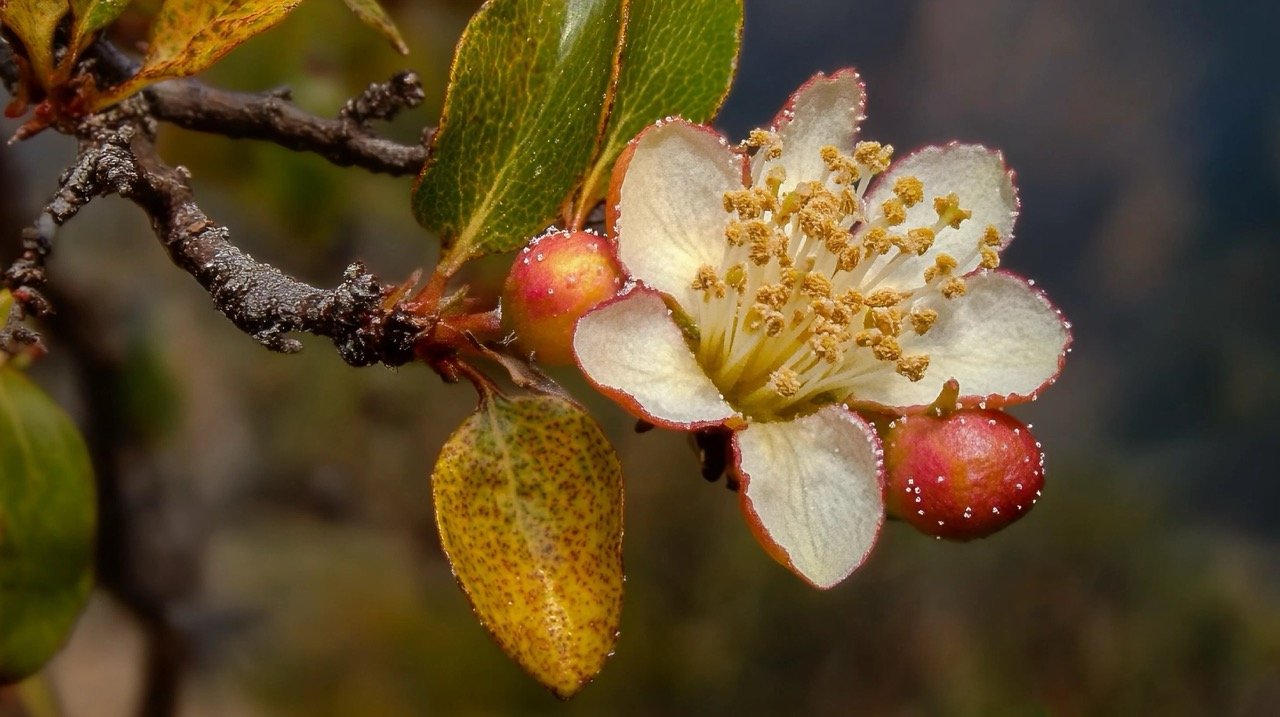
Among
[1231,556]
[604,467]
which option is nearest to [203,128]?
[604,467]

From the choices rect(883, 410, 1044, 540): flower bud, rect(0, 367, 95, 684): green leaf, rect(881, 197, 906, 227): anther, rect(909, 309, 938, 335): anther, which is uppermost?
rect(881, 197, 906, 227): anther

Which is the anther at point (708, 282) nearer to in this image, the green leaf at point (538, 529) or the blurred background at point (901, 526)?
the green leaf at point (538, 529)

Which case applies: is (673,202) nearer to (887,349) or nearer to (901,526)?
(887,349)

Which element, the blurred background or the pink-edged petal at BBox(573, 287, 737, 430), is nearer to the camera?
the pink-edged petal at BBox(573, 287, 737, 430)

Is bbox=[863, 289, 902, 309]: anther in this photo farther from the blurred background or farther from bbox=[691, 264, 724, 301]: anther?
the blurred background

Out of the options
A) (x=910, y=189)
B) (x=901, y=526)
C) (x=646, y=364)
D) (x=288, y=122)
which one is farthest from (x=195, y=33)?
(x=901, y=526)

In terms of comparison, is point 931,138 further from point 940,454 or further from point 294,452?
point 940,454

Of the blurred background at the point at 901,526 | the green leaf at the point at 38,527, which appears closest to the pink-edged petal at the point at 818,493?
the green leaf at the point at 38,527

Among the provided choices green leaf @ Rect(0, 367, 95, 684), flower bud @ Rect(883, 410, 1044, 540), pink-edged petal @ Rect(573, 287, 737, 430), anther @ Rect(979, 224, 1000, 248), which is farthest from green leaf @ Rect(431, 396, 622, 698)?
green leaf @ Rect(0, 367, 95, 684)
